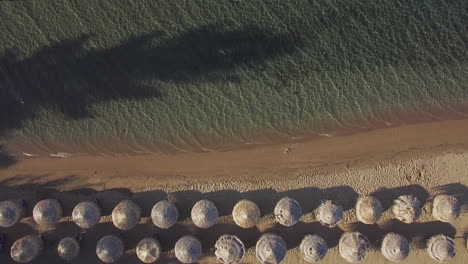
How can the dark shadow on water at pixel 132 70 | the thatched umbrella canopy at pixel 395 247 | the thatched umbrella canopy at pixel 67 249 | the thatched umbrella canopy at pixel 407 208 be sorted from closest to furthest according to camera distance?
the thatched umbrella canopy at pixel 395 247 → the thatched umbrella canopy at pixel 407 208 → the thatched umbrella canopy at pixel 67 249 → the dark shadow on water at pixel 132 70

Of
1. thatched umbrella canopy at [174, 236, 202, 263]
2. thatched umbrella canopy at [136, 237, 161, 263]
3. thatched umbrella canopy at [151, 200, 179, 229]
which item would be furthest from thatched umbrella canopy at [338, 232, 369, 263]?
thatched umbrella canopy at [136, 237, 161, 263]

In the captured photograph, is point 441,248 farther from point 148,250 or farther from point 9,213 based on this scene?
point 9,213

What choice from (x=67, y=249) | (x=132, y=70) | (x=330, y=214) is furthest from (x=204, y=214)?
(x=132, y=70)

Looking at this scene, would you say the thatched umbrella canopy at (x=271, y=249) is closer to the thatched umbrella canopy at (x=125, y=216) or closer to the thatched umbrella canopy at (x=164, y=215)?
the thatched umbrella canopy at (x=164, y=215)

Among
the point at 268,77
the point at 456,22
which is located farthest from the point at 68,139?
the point at 456,22

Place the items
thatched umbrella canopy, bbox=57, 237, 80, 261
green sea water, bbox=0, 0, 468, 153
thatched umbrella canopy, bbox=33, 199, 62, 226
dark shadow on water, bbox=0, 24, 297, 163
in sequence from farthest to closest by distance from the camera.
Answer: dark shadow on water, bbox=0, 24, 297, 163
green sea water, bbox=0, 0, 468, 153
thatched umbrella canopy, bbox=33, 199, 62, 226
thatched umbrella canopy, bbox=57, 237, 80, 261

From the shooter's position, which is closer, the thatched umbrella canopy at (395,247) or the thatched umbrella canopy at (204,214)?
the thatched umbrella canopy at (395,247)

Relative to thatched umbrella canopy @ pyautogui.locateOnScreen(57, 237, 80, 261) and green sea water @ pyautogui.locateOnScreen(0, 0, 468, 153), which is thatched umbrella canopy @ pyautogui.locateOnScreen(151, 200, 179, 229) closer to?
green sea water @ pyautogui.locateOnScreen(0, 0, 468, 153)

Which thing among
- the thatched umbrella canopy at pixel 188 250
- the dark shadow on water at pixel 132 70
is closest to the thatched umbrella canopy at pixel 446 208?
the dark shadow on water at pixel 132 70
